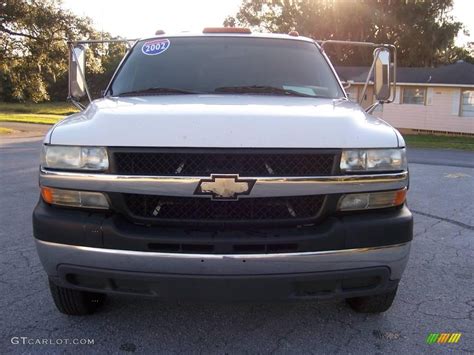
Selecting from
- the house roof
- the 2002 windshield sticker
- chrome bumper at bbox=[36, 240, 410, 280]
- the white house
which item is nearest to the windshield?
the 2002 windshield sticker

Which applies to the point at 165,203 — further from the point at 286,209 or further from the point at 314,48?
the point at 314,48

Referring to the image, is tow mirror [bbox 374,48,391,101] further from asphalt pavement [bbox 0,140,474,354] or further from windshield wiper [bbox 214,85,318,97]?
asphalt pavement [bbox 0,140,474,354]

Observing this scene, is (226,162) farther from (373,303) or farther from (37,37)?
(37,37)

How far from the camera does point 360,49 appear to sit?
3838cm

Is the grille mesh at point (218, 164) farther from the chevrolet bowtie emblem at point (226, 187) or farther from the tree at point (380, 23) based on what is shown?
the tree at point (380, 23)

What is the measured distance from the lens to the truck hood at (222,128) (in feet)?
8.39

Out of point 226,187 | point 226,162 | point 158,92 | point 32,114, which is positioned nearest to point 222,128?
point 226,162

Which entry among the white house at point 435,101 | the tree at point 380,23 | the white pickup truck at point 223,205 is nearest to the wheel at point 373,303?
the white pickup truck at point 223,205

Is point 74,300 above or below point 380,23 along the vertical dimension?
below

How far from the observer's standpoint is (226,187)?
2.55 metres

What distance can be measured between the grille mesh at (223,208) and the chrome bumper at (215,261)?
24 cm

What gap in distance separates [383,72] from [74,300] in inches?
119

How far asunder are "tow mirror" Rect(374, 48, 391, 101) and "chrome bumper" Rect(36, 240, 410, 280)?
191cm

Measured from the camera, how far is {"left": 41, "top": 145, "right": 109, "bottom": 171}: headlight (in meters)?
2.60
